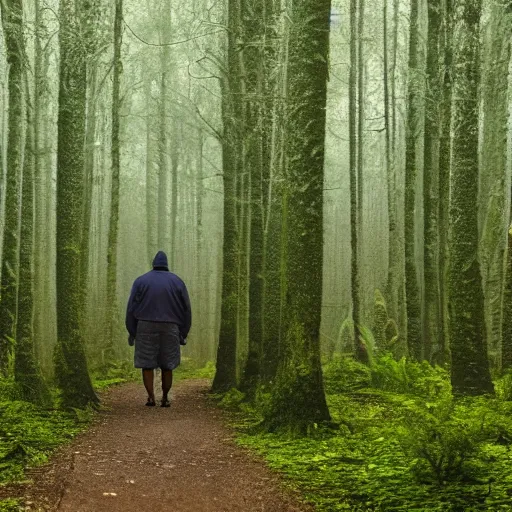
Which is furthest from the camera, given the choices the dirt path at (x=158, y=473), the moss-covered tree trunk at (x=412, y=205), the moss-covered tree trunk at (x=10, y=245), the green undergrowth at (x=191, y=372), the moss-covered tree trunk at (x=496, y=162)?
the green undergrowth at (x=191, y=372)

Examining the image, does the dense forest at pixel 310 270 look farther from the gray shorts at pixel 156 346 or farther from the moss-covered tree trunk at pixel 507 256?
the gray shorts at pixel 156 346

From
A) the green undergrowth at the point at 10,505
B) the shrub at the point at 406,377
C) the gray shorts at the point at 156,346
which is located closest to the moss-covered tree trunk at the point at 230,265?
the gray shorts at the point at 156,346

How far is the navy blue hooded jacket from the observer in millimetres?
10328

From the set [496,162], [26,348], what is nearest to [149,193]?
[496,162]

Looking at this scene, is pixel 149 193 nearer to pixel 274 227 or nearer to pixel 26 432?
pixel 274 227

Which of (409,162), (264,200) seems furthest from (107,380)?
(409,162)

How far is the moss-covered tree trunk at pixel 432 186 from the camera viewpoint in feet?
43.9

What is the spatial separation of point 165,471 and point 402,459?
210 cm

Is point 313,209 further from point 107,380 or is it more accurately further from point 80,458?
point 107,380

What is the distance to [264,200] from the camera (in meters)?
12.4

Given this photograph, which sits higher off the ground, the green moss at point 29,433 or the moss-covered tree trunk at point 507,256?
the moss-covered tree trunk at point 507,256

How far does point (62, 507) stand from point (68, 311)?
5023mm

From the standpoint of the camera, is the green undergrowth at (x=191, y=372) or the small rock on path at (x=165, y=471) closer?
the small rock on path at (x=165, y=471)

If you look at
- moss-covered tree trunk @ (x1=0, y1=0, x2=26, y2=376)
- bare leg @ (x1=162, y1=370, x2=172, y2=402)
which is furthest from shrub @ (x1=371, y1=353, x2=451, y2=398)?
moss-covered tree trunk @ (x1=0, y1=0, x2=26, y2=376)
